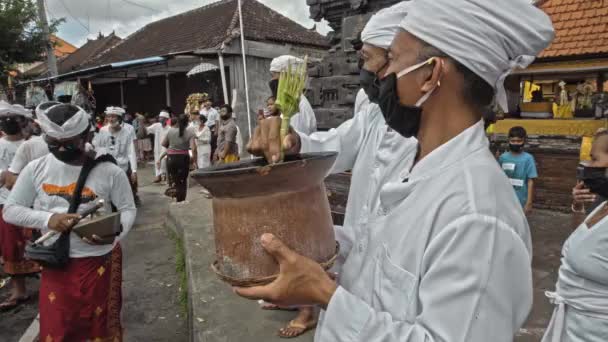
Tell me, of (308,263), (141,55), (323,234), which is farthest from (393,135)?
(141,55)

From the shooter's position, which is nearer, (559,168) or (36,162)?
(36,162)

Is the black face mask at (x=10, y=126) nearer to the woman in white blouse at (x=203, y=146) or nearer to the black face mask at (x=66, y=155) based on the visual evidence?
the black face mask at (x=66, y=155)

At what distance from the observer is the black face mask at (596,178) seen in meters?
2.51

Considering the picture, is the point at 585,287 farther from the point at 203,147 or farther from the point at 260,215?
the point at 203,147

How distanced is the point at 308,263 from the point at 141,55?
77.4ft

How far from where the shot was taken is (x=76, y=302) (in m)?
3.04

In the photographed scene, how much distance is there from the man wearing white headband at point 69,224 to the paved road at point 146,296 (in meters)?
1.29

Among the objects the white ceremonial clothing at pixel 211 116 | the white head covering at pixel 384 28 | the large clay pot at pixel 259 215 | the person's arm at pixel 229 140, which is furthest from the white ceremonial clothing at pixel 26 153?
the white ceremonial clothing at pixel 211 116

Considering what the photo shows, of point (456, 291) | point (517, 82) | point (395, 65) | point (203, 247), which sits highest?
point (517, 82)

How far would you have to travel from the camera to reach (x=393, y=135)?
227cm

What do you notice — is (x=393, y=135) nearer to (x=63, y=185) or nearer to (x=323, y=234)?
(x=323, y=234)

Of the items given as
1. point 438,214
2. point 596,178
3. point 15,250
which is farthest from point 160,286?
point 438,214

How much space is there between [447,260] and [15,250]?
5607mm

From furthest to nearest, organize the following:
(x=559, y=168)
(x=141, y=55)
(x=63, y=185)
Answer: (x=141, y=55)
(x=559, y=168)
(x=63, y=185)
